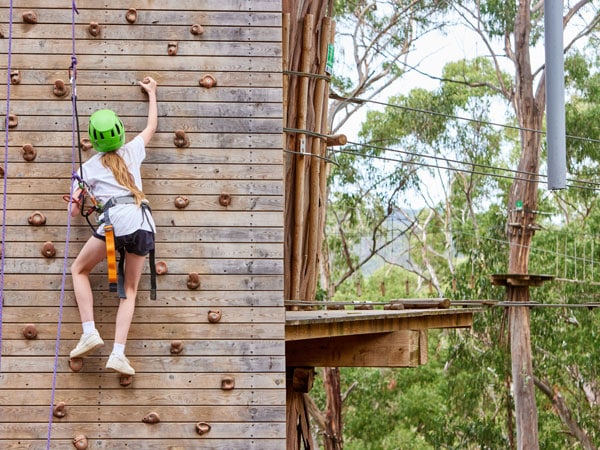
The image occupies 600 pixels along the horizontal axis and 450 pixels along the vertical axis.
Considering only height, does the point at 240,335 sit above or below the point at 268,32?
below

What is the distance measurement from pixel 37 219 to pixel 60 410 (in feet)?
3.56

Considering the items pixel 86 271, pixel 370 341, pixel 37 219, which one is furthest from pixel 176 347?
pixel 370 341

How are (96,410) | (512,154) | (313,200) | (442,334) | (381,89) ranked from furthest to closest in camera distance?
(512,154) < (442,334) < (381,89) < (313,200) < (96,410)

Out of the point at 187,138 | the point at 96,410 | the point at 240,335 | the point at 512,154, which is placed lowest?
the point at 96,410

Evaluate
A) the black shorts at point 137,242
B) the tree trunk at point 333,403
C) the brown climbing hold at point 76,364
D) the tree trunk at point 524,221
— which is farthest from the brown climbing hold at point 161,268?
the tree trunk at point 333,403

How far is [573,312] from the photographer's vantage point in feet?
74.6

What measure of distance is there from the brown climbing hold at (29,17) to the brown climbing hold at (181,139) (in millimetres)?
1091

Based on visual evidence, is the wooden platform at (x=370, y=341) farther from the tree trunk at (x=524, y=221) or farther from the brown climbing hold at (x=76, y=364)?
the tree trunk at (x=524, y=221)

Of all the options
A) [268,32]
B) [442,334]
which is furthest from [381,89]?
[268,32]

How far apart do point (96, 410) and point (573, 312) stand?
1817 centimetres

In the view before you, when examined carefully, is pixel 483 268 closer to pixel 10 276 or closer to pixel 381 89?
pixel 381 89

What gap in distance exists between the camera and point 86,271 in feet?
19.4

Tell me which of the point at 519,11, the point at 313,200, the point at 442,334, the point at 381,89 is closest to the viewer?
the point at 313,200

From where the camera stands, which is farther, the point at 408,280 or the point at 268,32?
the point at 408,280
